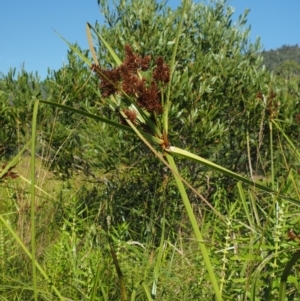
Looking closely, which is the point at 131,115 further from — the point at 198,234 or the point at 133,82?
the point at 198,234

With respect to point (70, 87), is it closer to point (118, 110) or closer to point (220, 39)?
point (220, 39)

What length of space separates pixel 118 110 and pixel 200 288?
4.58ft

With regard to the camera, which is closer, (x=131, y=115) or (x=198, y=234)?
(x=198, y=234)

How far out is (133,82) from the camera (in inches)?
48.8

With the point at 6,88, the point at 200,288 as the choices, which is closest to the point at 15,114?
the point at 6,88

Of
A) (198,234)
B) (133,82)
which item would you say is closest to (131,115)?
(133,82)

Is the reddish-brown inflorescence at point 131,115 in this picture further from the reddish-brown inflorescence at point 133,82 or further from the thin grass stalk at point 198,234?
the thin grass stalk at point 198,234

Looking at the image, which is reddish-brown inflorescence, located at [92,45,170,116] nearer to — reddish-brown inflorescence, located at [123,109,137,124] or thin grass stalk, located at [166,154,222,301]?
reddish-brown inflorescence, located at [123,109,137,124]

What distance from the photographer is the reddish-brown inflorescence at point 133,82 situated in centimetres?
120

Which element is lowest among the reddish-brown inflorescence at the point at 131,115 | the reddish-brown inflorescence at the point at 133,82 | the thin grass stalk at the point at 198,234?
the thin grass stalk at the point at 198,234

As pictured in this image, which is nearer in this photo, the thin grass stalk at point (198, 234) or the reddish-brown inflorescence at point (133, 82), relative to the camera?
the thin grass stalk at point (198, 234)

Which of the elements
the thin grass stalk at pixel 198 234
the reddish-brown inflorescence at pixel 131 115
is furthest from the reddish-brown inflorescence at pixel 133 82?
the thin grass stalk at pixel 198 234

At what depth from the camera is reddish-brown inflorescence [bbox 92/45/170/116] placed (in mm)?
1197

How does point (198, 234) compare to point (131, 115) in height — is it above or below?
below
